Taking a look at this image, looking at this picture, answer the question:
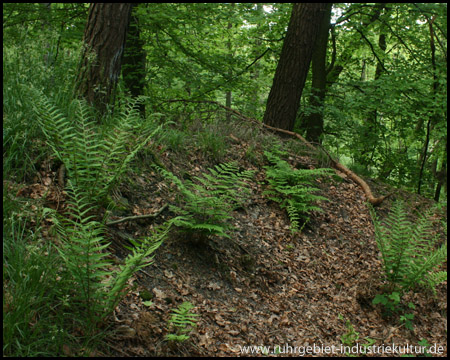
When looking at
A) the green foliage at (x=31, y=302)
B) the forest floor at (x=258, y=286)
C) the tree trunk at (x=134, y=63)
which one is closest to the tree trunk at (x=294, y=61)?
the forest floor at (x=258, y=286)

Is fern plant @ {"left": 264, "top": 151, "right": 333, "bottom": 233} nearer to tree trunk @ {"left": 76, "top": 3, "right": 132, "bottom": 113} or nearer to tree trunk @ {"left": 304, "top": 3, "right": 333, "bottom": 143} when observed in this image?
tree trunk @ {"left": 76, "top": 3, "right": 132, "bottom": 113}

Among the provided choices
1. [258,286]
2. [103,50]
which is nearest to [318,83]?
[103,50]

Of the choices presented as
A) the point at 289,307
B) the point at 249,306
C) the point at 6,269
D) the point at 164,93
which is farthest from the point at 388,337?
the point at 164,93

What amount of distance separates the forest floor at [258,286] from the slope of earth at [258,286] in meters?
0.01

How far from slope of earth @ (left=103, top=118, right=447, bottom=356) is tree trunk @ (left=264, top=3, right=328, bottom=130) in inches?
90.5

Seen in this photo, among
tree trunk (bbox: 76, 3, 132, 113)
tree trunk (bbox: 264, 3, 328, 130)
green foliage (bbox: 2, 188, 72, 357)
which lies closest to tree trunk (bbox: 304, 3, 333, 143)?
tree trunk (bbox: 264, 3, 328, 130)

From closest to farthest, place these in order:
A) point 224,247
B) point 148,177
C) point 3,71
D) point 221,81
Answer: point 3,71
point 224,247
point 148,177
point 221,81

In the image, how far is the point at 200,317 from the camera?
281 centimetres

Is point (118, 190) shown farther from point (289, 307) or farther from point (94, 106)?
point (289, 307)

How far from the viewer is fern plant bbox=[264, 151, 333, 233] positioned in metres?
4.78

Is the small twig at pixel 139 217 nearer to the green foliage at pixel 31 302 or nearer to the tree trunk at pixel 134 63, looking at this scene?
the green foliage at pixel 31 302

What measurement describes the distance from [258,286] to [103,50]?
352cm

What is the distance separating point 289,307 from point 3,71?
3606mm

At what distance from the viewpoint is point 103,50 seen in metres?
4.45
